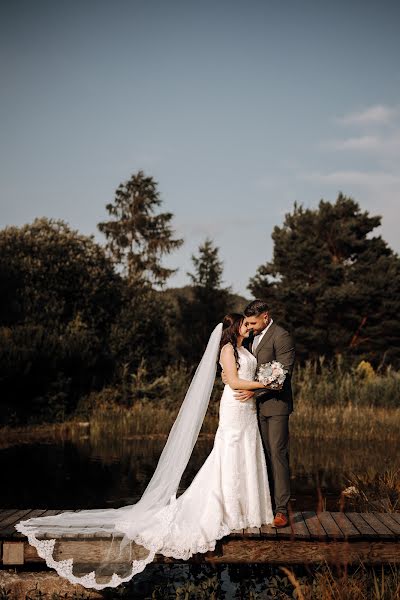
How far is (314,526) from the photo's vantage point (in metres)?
5.43

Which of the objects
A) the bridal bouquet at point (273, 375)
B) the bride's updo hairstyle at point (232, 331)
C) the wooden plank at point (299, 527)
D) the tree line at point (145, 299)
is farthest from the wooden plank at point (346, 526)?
the tree line at point (145, 299)

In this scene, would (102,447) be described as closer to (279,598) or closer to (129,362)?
(129,362)

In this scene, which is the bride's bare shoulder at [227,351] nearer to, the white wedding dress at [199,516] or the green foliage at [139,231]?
the white wedding dress at [199,516]

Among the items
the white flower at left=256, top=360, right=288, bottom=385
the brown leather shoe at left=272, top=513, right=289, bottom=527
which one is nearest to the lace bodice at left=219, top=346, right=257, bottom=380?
the white flower at left=256, top=360, right=288, bottom=385

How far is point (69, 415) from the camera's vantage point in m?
15.9

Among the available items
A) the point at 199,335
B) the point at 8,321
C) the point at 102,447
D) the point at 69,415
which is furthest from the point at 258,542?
the point at 199,335

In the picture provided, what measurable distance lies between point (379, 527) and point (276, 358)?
60.6 inches

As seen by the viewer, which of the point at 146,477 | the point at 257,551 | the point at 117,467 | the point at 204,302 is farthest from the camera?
the point at 204,302

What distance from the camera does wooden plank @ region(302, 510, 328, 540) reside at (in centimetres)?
520

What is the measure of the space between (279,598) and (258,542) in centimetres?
56

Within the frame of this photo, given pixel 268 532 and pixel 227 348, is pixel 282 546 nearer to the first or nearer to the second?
pixel 268 532

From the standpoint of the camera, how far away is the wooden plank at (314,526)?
205 inches

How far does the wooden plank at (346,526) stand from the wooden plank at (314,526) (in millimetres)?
154

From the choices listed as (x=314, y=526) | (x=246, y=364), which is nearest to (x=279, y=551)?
(x=314, y=526)
